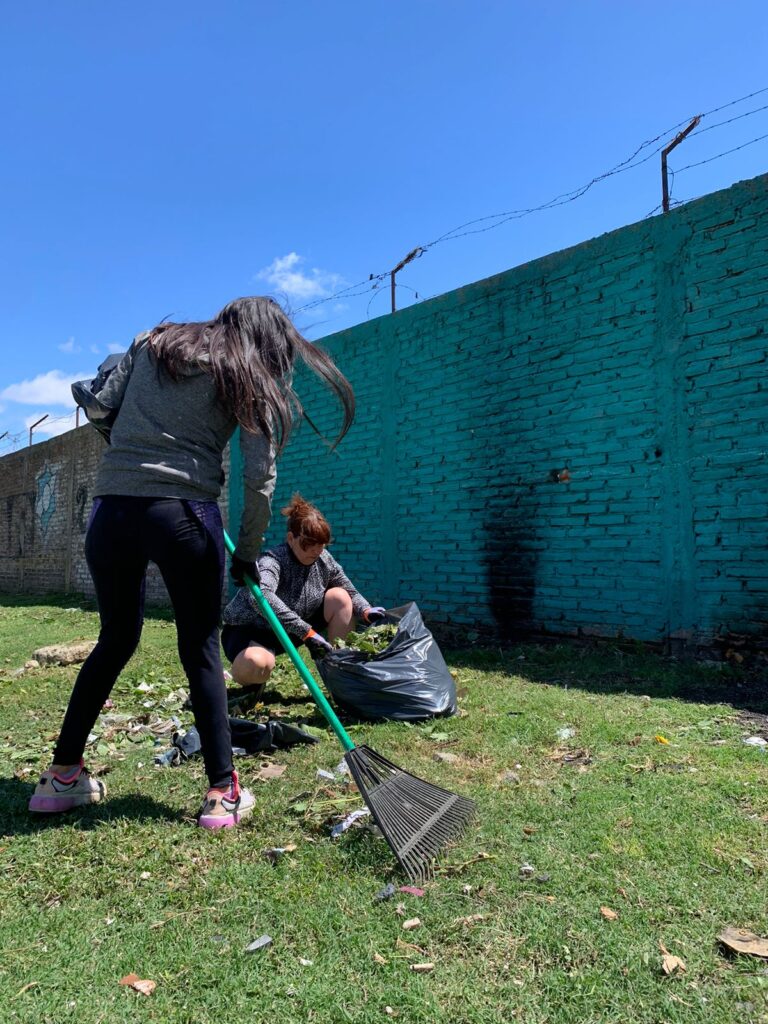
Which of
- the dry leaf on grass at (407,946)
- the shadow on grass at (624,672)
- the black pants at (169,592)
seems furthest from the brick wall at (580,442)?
the dry leaf on grass at (407,946)

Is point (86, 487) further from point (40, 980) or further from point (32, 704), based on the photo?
point (40, 980)

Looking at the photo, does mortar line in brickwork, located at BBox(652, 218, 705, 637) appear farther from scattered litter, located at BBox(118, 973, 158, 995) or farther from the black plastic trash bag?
scattered litter, located at BBox(118, 973, 158, 995)

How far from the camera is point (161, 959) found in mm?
1654

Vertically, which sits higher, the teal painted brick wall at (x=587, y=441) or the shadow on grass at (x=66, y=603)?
the teal painted brick wall at (x=587, y=441)

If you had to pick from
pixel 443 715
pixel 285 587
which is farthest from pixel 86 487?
pixel 443 715

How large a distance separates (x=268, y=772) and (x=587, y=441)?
3.81 metres

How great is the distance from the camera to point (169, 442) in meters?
2.34

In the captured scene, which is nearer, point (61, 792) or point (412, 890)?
point (412, 890)

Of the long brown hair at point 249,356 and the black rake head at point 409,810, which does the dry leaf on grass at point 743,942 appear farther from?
the long brown hair at point 249,356

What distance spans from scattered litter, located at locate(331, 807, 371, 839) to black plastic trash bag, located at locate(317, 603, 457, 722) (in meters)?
1.02

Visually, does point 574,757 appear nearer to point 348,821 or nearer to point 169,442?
→ point 348,821

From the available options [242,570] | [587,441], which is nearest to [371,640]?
[242,570]

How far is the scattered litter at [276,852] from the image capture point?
212 centimetres

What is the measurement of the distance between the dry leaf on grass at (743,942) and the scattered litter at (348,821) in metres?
1.07
